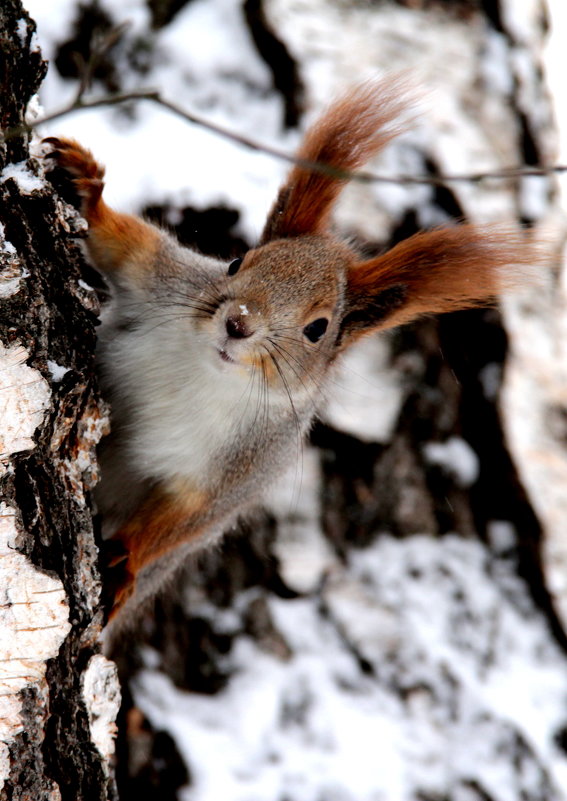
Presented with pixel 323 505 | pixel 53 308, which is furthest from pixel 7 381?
pixel 323 505

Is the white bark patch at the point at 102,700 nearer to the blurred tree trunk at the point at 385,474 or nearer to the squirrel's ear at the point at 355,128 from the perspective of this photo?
the blurred tree trunk at the point at 385,474

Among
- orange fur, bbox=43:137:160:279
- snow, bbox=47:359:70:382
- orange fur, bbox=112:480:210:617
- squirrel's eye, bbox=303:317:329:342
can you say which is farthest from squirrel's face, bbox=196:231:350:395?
snow, bbox=47:359:70:382

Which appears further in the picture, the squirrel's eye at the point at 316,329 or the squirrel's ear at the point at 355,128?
the squirrel's eye at the point at 316,329

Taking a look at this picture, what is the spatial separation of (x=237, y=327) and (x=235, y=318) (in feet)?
0.08

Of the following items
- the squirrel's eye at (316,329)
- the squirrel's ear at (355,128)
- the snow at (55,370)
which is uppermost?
the squirrel's ear at (355,128)

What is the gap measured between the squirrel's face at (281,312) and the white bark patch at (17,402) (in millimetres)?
507

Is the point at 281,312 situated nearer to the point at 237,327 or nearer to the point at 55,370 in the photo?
the point at 237,327

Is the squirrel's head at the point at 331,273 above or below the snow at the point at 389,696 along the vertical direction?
above

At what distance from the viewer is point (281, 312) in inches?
70.5

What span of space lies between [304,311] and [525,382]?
80cm

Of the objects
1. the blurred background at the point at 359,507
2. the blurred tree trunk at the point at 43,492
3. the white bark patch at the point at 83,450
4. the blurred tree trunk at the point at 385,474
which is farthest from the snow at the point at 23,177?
the blurred tree trunk at the point at 385,474

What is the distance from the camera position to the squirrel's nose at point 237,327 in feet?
5.46

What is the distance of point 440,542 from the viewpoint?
2336 millimetres

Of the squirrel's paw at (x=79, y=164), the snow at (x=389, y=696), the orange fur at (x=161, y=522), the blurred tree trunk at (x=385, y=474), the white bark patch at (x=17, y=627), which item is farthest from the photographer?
the blurred tree trunk at (x=385, y=474)
